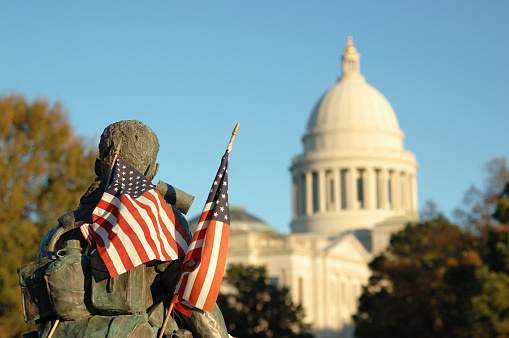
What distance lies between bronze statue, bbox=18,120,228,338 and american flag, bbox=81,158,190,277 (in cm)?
11

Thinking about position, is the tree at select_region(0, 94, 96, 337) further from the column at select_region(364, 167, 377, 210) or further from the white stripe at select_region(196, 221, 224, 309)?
the column at select_region(364, 167, 377, 210)

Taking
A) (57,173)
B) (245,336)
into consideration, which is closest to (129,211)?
(57,173)

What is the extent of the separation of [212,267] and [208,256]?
3.0 inches

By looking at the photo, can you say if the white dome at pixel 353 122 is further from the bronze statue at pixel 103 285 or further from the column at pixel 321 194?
the bronze statue at pixel 103 285

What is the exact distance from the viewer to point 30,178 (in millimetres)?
30438

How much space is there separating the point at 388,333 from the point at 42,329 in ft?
170

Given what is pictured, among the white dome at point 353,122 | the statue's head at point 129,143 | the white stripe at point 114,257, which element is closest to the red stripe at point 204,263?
the white stripe at point 114,257

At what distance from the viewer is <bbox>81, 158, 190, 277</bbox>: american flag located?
588 centimetres

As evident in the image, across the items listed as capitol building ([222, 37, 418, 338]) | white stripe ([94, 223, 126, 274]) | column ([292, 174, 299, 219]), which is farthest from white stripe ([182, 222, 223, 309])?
column ([292, 174, 299, 219])

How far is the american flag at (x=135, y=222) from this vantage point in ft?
19.3

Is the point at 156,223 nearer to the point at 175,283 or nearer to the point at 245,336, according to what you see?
the point at 175,283

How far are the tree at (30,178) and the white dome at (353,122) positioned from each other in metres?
81.2

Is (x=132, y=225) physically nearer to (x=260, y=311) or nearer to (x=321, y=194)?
(x=260, y=311)

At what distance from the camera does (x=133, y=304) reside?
5719mm
